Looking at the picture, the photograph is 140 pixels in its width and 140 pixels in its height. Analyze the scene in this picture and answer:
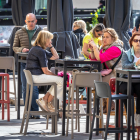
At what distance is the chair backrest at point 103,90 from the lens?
147 inches

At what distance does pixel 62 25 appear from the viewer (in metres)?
6.39

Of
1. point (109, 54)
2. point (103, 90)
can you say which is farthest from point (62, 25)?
point (103, 90)

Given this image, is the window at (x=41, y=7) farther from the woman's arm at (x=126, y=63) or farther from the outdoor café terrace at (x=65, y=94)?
the woman's arm at (x=126, y=63)

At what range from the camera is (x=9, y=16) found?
1243 cm

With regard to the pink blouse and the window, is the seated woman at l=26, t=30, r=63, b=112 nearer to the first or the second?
the pink blouse

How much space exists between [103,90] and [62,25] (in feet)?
9.20

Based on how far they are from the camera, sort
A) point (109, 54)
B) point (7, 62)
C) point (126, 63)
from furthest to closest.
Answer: point (7, 62)
point (109, 54)
point (126, 63)

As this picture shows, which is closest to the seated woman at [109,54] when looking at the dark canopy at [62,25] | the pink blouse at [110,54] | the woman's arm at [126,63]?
the pink blouse at [110,54]

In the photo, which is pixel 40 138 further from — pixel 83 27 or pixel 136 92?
pixel 83 27

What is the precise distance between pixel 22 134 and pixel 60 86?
790mm

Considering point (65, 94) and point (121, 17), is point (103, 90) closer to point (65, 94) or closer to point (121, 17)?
point (65, 94)

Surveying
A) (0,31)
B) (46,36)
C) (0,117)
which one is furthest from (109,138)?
(0,31)

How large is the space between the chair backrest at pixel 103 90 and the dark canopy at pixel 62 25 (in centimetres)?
250

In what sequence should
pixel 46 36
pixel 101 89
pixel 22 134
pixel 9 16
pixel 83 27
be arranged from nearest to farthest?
pixel 101 89 < pixel 22 134 < pixel 46 36 < pixel 83 27 < pixel 9 16
